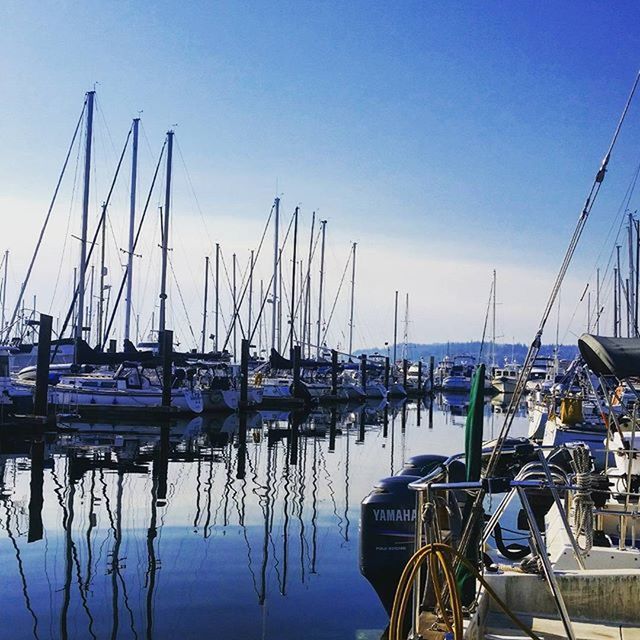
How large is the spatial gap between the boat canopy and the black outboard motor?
292 cm

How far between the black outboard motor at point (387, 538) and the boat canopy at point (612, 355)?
9.57ft

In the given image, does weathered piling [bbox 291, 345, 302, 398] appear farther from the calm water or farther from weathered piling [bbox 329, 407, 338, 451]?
the calm water

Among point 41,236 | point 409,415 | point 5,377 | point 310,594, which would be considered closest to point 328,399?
point 409,415

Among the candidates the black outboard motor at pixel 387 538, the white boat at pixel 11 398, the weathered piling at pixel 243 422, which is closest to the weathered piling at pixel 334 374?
the weathered piling at pixel 243 422

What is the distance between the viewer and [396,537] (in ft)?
36.1

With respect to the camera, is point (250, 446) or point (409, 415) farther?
point (409, 415)

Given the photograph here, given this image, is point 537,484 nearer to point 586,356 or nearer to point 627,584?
point 627,584

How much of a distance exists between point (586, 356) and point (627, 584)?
131 inches

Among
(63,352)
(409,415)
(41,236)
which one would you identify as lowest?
(409,415)

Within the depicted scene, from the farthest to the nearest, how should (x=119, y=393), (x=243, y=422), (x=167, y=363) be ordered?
(x=243, y=422), (x=119, y=393), (x=167, y=363)

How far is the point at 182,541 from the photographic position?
590 inches

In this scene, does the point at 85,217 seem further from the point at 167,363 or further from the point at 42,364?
the point at 42,364

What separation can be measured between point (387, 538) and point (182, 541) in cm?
532

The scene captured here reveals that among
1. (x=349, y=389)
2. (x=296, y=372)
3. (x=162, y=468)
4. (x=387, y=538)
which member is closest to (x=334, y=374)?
(x=349, y=389)
